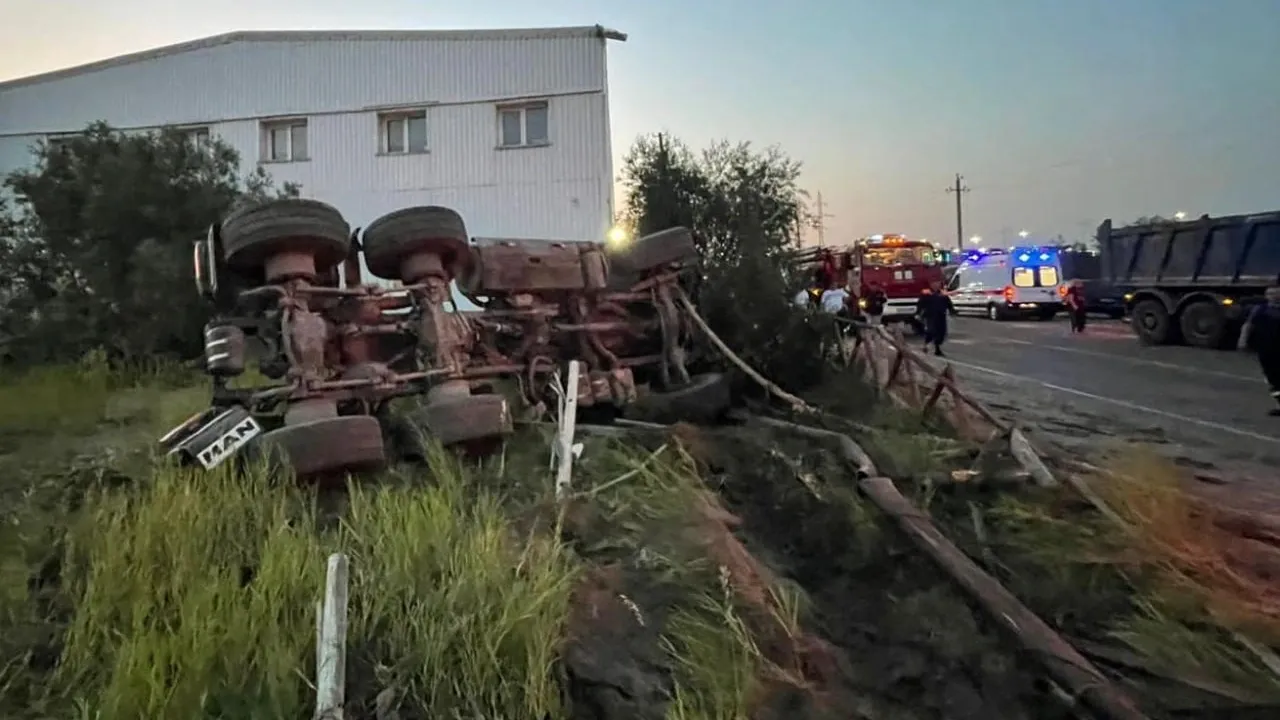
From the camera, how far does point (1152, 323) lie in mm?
19969

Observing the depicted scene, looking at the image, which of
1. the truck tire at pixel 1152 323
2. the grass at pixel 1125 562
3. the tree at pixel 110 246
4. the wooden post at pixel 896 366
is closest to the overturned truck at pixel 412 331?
the wooden post at pixel 896 366

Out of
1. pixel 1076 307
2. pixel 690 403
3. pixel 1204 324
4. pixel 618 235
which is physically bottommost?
pixel 690 403

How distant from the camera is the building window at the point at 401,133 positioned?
21.2 meters

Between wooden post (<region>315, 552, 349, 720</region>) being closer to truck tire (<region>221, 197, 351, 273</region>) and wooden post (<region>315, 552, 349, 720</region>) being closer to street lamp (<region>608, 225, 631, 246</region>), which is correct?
truck tire (<region>221, 197, 351, 273</region>)

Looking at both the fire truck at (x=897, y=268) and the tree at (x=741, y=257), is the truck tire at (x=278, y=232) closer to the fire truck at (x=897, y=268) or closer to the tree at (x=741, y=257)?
the tree at (x=741, y=257)

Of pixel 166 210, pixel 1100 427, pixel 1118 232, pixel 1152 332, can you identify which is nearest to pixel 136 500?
pixel 1100 427

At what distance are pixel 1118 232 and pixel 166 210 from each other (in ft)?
60.6

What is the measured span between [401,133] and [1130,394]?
15.1 meters

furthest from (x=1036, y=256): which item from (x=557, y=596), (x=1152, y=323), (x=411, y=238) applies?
(x=557, y=596)

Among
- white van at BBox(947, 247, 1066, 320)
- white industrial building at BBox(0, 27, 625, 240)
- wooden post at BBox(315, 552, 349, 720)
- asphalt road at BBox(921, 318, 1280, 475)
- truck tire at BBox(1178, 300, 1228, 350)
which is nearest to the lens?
wooden post at BBox(315, 552, 349, 720)

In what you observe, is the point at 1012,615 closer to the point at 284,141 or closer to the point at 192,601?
the point at 192,601

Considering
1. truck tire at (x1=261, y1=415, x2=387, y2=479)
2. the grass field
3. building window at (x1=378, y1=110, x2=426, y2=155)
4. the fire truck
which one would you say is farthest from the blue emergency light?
truck tire at (x1=261, y1=415, x2=387, y2=479)

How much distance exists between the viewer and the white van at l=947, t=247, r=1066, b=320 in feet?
92.7

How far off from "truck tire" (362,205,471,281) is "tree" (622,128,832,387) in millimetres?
3170
